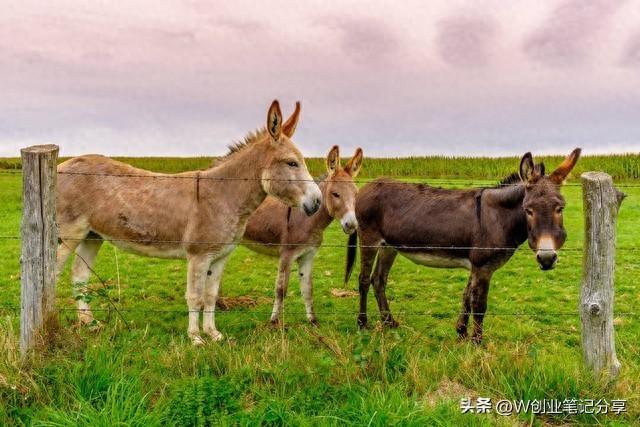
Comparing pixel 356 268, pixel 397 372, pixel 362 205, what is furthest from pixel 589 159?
pixel 397 372

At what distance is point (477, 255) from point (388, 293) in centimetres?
348

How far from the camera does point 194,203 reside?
583 cm

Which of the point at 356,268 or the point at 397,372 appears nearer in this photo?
the point at 397,372

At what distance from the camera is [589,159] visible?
3744cm

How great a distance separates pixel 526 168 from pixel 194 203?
3326 mm

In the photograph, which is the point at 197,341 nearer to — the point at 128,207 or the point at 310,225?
the point at 128,207

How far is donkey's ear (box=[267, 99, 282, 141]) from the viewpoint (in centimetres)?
523

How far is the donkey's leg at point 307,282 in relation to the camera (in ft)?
22.5

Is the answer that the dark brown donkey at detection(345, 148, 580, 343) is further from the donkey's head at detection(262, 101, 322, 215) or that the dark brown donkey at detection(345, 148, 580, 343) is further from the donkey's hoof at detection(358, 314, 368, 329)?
the donkey's head at detection(262, 101, 322, 215)

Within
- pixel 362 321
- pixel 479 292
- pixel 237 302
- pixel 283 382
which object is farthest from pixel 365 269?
pixel 283 382

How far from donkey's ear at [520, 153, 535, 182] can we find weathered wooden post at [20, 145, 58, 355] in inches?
158

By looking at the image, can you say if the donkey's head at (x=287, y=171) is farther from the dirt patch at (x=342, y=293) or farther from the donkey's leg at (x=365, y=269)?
the dirt patch at (x=342, y=293)

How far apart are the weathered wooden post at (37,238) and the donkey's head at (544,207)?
3.99 meters

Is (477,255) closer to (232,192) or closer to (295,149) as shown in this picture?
(295,149)
